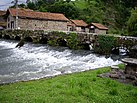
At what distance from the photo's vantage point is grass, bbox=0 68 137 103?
9.91 meters

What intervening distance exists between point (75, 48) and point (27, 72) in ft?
58.0

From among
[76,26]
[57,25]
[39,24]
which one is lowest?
[76,26]

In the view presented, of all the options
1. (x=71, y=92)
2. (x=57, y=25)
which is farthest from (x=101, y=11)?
(x=71, y=92)

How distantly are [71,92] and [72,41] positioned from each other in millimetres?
27009

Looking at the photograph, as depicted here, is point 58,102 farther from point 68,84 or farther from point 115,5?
point 115,5

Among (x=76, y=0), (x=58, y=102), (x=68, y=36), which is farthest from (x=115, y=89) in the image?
(x=76, y=0)

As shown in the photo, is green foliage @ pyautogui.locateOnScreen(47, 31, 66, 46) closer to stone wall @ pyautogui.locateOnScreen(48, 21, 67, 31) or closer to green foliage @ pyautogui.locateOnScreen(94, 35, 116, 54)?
green foliage @ pyautogui.locateOnScreen(94, 35, 116, 54)

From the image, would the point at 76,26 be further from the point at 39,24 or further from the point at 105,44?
the point at 105,44

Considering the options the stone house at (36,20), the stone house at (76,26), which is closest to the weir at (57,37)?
the stone house at (36,20)

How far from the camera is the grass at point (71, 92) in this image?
9906 mm

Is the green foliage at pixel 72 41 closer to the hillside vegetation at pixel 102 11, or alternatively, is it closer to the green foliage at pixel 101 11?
the hillside vegetation at pixel 102 11

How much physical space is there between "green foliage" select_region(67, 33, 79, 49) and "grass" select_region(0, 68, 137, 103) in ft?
78.0

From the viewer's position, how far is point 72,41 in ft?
123

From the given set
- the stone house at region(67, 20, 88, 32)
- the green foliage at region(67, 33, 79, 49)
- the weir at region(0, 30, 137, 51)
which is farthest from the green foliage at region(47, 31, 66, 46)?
the stone house at region(67, 20, 88, 32)
